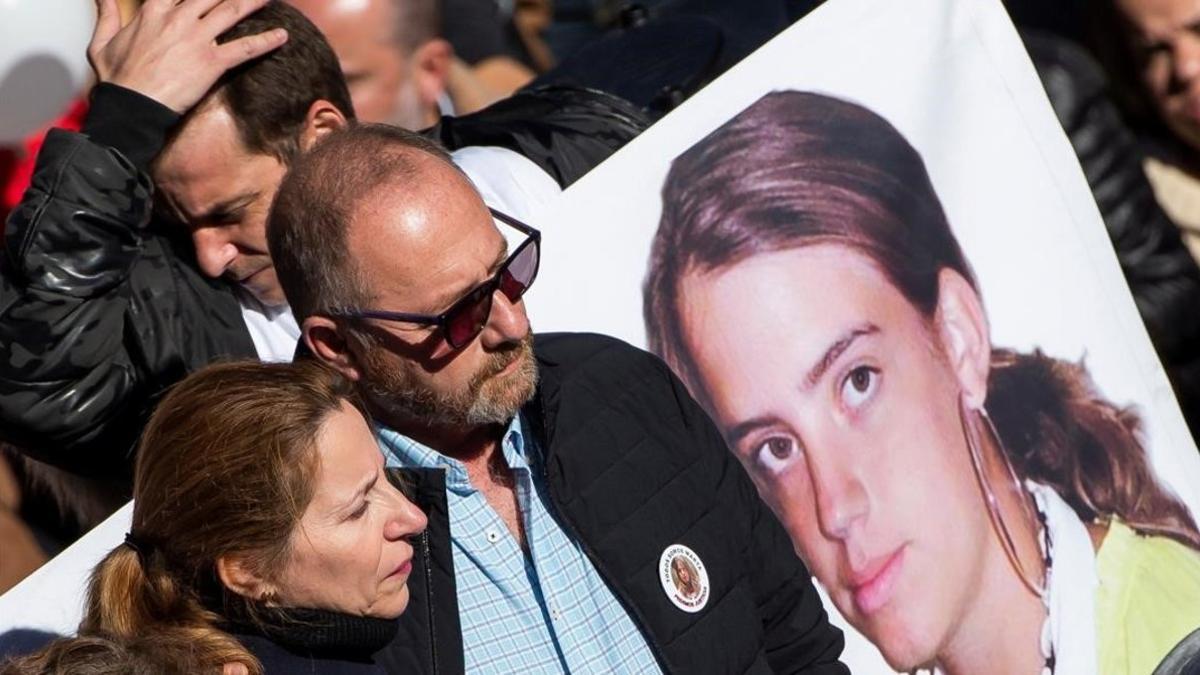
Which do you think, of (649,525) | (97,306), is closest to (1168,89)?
(649,525)

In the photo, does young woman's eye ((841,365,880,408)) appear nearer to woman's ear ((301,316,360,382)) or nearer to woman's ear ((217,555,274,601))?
woman's ear ((301,316,360,382))

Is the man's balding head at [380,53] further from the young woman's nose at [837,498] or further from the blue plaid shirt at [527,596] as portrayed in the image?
the blue plaid shirt at [527,596]

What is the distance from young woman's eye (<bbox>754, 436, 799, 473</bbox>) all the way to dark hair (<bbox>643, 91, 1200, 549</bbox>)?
258 mm

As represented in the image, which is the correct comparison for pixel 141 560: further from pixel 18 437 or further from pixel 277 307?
pixel 277 307

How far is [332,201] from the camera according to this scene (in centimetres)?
233

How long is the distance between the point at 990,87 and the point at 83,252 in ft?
4.60

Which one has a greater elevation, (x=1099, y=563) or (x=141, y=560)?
(x=141, y=560)

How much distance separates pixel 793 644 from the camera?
98.8 inches

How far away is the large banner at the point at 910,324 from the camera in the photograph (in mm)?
2824

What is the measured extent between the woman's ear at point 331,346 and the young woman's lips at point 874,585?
2.77 feet

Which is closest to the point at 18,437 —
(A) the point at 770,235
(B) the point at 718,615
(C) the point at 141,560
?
(C) the point at 141,560

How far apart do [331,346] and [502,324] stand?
0.72 ft

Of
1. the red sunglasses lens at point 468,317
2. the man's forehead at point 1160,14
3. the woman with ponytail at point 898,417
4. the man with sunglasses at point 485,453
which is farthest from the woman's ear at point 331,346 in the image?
the man's forehead at point 1160,14

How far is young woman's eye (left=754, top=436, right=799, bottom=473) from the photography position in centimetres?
283
